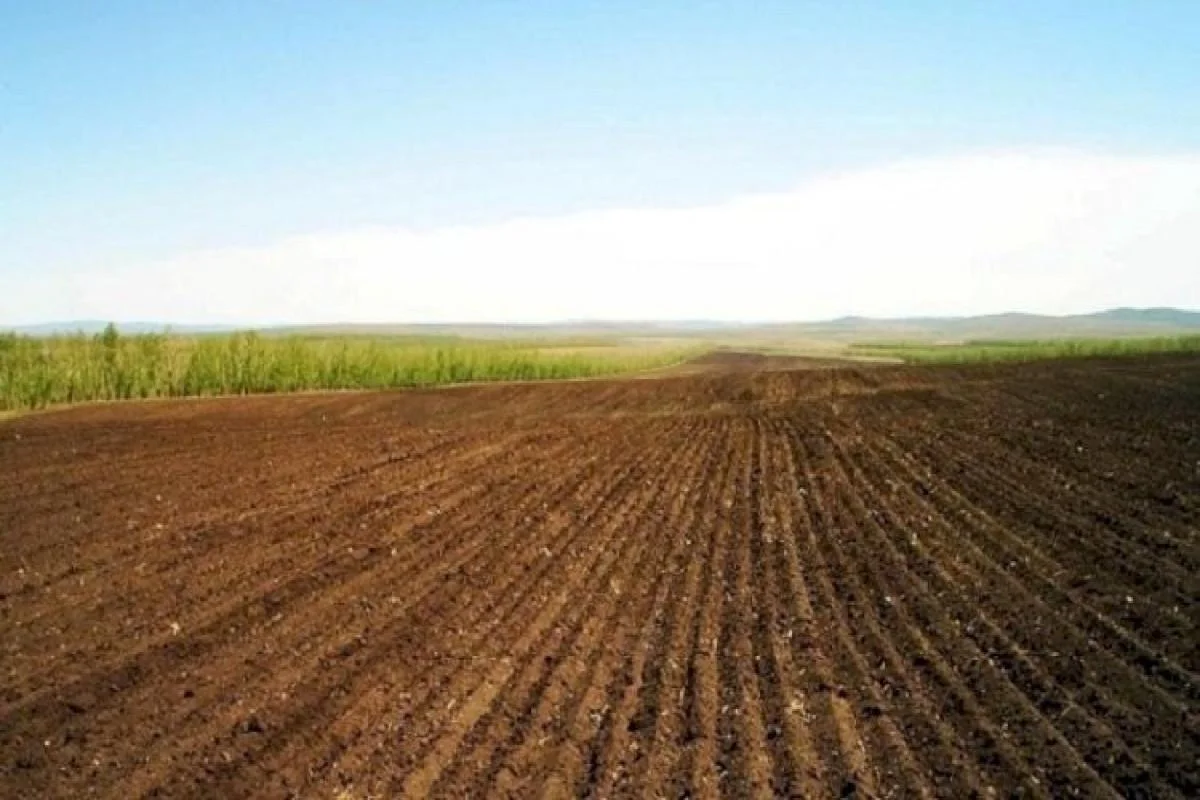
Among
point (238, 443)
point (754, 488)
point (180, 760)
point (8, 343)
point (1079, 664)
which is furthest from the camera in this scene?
point (8, 343)

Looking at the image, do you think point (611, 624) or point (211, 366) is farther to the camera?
point (211, 366)

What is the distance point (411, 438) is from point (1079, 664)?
17.7 meters

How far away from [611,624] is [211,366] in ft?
105

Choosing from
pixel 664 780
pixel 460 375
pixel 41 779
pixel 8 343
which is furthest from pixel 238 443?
pixel 460 375

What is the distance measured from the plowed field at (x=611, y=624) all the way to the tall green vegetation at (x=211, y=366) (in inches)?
609

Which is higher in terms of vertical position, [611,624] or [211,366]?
[211,366]

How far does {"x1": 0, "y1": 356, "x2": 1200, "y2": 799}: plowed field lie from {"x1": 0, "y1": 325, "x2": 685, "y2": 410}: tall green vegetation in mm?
15459

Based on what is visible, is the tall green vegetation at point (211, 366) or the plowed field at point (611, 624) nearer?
the plowed field at point (611, 624)

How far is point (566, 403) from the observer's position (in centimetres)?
3428

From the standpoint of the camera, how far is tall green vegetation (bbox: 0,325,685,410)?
1287 inches

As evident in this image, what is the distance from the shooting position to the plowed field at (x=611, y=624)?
6551 mm

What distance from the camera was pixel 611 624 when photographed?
920 cm

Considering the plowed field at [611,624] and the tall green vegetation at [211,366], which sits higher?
the tall green vegetation at [211,366]

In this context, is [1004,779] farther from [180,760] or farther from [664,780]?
[180,760]
